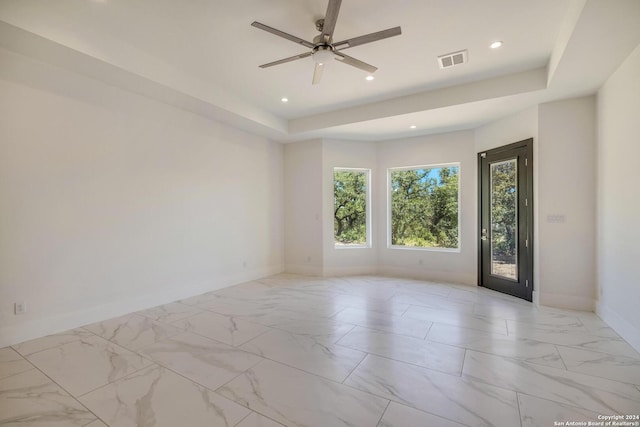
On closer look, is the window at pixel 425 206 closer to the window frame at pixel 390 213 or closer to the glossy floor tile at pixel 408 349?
the window frame at pixel 390 213

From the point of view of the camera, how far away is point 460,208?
18.1 ft

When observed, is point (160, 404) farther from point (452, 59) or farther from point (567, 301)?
point (567, 301)

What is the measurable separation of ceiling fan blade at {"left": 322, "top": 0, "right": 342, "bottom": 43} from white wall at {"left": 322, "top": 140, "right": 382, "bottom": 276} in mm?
3466

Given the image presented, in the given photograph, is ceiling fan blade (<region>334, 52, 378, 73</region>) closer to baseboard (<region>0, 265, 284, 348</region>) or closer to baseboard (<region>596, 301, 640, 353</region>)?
baseboard (<region>596, 301, 640, 353</region>)

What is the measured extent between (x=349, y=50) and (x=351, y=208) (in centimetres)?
357

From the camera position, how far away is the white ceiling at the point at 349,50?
8.37ft

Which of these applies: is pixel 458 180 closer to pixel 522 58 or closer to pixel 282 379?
pixel 522 58

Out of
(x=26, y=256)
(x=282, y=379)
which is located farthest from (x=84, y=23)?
(x=282, y=379)

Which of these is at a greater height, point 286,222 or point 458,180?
point 458,180

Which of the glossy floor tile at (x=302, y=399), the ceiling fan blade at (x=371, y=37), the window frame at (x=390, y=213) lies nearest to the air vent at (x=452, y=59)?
the ceiling fan blade at (x=371, y=37)

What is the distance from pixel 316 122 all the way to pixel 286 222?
2.30 meters

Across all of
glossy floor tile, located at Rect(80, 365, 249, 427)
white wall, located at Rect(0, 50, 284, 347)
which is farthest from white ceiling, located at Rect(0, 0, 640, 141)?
glossy floor tile, located at Rect(80, 365, 249, 427)

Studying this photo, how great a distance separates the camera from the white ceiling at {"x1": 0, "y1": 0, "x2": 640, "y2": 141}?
100 inches

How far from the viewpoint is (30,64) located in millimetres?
2982
